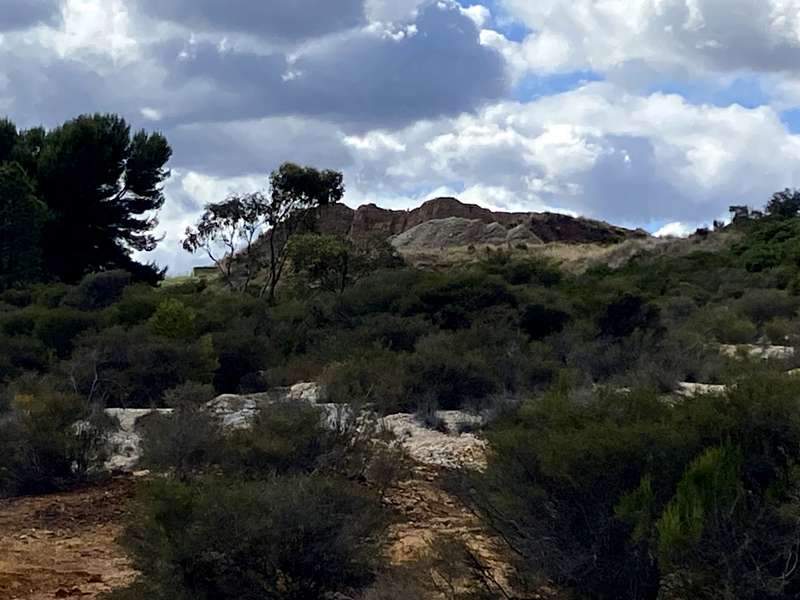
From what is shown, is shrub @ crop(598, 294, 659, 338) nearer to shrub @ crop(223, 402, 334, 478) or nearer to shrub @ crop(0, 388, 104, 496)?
shrub @ crop(0, 388, 104, 496)

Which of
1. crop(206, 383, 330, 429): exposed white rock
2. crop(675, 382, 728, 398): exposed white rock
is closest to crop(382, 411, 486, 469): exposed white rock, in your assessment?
crop(206, 383, 330, 429): exposed white rock

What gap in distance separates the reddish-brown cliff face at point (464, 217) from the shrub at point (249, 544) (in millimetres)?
74504

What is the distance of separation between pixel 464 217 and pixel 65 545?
282 feet

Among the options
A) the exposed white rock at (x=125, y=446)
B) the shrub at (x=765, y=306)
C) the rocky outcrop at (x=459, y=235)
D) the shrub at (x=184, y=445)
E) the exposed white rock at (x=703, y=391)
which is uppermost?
the rocky outcrop at (x=459, y=235)

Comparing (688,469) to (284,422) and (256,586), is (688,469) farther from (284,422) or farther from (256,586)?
(284,422)

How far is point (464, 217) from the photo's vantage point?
96500 millimetres

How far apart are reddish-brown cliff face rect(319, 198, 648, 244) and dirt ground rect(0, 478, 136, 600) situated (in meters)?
69.8

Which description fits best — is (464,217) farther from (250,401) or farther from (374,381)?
(250,401)

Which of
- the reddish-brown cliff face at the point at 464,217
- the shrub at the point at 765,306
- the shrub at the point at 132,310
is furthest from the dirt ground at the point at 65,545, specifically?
the reddish-brown cliff face at the point at 464,217

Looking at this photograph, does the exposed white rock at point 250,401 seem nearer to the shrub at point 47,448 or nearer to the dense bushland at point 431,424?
the dense bushland at point 431,424

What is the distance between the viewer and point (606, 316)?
28.2 metres

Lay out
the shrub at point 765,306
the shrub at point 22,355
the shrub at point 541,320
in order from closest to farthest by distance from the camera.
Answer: the shrub at point 22,355
the shrub at point 541,320
the shrub at point 765,306

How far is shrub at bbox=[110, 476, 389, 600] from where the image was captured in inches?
306

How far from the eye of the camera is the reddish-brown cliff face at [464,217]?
87000 mm
